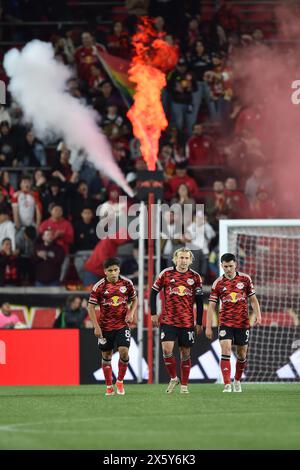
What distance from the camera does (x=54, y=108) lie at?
23203 millimetres

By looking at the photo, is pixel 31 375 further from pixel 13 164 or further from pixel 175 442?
pixel 175 442

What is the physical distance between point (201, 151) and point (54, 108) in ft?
9.51

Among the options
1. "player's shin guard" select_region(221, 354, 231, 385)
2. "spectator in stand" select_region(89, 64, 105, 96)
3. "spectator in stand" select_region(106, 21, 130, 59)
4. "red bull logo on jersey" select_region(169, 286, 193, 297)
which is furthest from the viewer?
"spectator in stand" select_region(89, 64, 105, 96)

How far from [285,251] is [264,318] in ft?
3.86

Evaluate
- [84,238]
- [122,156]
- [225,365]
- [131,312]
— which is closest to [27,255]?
[84,238]

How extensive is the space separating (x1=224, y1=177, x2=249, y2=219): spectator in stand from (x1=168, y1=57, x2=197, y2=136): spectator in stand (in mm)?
2277

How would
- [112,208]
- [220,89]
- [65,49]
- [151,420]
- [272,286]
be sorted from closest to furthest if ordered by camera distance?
[151,420] < [272,286] < [112,208] < [220,89] < [65,49]

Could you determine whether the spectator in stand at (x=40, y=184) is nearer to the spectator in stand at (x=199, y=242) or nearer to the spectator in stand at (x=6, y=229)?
the spectator in stand at (x=6, y=229)

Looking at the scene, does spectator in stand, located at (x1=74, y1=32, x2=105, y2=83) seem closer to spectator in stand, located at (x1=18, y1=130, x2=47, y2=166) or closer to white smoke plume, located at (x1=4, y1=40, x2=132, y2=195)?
white smoke plume, located at (x1=4, y1=40, x2=132, y2=195)

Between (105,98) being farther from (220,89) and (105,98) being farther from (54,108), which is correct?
(220,89)

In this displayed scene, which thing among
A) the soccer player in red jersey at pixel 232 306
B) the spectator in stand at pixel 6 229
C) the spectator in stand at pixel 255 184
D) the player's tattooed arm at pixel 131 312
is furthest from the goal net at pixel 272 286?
the spectator in stand at pixel 6 229

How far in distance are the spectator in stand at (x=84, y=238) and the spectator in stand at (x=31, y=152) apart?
256cm

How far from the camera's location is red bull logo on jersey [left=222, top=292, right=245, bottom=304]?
578 inches

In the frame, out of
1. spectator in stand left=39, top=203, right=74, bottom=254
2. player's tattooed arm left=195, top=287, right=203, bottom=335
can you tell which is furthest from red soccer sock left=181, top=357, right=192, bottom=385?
spectator in stand left=39, top=203, right=74, bottom=254
